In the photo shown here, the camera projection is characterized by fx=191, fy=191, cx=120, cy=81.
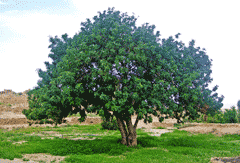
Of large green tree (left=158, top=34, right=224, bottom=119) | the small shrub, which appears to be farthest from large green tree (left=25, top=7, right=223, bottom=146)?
the small shrub

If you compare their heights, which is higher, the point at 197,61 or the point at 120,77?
the point at 197,61

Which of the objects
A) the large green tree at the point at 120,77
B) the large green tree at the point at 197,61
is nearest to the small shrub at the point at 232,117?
the large green tree at the point at 197,61

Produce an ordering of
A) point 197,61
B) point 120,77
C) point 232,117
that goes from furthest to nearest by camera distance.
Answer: point 232,117
point 197,61
point 120,77

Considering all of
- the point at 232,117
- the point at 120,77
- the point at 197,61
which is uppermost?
the point at 197,61

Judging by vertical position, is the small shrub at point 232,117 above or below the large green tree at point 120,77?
below

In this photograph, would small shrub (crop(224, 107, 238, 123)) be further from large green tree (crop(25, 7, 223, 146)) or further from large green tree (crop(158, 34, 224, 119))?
large green tree (crop(25, 7, 223, 146))

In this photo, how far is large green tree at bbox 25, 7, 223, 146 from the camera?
14.9 metres

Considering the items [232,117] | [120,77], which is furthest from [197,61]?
[232,117]

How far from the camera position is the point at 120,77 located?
52.8 feet

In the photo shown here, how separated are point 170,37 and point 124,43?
5557 millimetres

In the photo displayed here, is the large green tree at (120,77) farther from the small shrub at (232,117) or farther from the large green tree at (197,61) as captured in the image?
the small shrub at (232,117)

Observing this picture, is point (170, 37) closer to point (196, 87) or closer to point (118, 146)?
point (196, 87)

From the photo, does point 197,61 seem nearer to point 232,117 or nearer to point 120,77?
point 120,77

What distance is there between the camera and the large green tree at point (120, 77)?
14.9 meters
